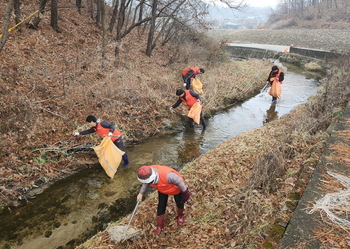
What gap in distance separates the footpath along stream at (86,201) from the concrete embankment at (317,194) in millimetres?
3297

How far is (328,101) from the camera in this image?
815 cm

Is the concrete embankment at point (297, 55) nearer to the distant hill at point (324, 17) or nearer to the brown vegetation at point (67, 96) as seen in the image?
the brown vegetation at point (67, 96)

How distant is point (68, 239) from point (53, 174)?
1971 millimetres

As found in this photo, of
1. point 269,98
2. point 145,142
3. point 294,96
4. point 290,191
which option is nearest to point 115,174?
point 145,142

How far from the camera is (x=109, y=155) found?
5.58 m

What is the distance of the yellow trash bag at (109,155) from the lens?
5561 mm

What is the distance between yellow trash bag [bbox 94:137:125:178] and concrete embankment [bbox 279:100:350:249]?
13.0ft

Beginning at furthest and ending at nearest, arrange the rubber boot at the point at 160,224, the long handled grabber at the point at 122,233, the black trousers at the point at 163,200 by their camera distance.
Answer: the rubber boot at the point at 160,224 < the black trousers at the point at 163,200 < the long handled grabber at the point at 122,233

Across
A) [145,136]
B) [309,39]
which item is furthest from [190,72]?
[309,39]

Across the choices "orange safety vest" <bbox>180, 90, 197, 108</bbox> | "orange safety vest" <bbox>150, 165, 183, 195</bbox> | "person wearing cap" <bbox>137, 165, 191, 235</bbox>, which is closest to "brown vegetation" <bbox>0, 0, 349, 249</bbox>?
"person wearing cap" <bbox>137, 165, 191, 235</bbox>

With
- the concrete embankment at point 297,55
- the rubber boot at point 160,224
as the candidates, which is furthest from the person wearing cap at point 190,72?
the concrete embankment at point 297,55

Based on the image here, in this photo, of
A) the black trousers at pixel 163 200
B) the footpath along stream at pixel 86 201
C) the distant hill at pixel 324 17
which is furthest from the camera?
the distant hill at pixel 324 17

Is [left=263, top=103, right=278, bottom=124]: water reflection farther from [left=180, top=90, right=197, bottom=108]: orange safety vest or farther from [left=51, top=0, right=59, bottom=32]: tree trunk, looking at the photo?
[left=51, top=0, right=59, bottom=32]: tree trunk

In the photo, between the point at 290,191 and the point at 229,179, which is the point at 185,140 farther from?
the point at 290,191
